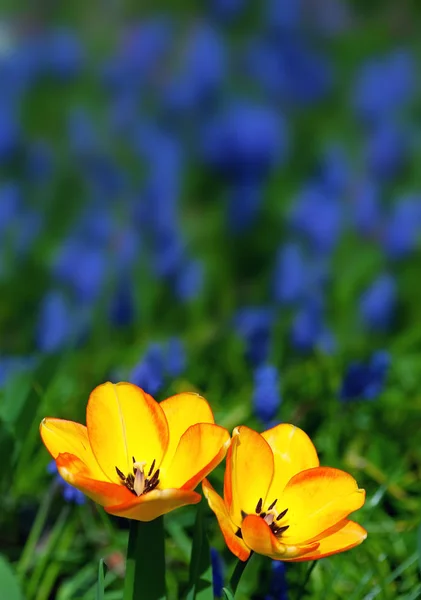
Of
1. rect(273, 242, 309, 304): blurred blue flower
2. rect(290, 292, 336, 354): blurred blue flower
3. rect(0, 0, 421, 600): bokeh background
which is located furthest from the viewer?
rect(273, 242, 309, 304): blurred blue flower

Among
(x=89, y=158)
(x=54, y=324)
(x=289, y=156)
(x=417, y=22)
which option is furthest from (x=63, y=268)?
(x=417, y=22)

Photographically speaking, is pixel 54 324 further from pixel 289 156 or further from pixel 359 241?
pixel 289 156

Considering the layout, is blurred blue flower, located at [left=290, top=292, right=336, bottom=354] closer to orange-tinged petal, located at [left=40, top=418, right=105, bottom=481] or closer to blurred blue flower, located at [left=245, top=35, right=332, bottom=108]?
orange-tinged petal, located at [left=40, top=418, right=105, bottom=481]

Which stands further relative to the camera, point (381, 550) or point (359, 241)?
point (359, 241)

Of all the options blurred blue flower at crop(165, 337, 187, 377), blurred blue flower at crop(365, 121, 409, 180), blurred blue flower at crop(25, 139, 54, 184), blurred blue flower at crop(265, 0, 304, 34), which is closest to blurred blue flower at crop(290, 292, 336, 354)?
blurred blue flower at crop(165, 337, 187, 377)

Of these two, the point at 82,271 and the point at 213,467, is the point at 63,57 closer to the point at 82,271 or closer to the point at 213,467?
the point at 82,271

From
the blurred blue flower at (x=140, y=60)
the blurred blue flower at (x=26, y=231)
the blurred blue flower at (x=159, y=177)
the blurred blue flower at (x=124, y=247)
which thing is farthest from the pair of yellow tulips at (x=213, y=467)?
the blurred blue flower at (x=140, y=60)
